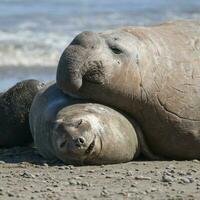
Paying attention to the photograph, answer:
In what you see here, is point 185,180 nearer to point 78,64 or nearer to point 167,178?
point 167,178

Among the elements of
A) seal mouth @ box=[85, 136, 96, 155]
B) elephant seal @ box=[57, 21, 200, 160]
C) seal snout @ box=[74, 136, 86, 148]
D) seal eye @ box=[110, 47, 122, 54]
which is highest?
seal eye @ box=[110, 47, 122, 54]

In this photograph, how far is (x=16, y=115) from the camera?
9336 mm

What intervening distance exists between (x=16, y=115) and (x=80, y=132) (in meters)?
2.09

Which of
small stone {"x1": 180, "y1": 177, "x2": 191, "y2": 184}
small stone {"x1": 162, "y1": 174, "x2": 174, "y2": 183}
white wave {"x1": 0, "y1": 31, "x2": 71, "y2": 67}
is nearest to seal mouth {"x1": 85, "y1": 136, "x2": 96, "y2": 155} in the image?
small stone {"x1": 162, "y1": 174, "x2": 174, "y2": 183}

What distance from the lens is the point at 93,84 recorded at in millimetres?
7730

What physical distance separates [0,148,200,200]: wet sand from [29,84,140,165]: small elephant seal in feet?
0.33

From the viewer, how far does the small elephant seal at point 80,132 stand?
7.41m

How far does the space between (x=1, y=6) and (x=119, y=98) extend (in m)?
19.3

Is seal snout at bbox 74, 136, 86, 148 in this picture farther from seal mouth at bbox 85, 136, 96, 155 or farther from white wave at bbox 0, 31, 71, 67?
white wave at bbox 0, 31, 71, 67

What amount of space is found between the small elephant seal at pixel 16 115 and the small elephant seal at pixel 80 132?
1.08 m

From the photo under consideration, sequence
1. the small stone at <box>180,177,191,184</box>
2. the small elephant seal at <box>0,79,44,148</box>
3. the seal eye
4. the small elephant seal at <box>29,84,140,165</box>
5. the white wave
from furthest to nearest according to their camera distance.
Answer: the white wave < the small elephant seal at <box>0,79,44,148</box> < the seal eye < the small elephant seal at <box>29,84,140,165</box> < the small stone at <box>180,177,191,184</box>

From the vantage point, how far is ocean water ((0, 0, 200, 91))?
643 inches

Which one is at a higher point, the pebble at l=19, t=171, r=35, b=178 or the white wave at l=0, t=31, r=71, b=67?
the pebble at l=19, t=171, r=35, b=178

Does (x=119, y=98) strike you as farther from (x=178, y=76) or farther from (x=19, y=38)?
(x=19, y=38)
